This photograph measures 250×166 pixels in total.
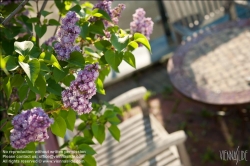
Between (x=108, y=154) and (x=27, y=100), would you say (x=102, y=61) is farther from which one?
(x=108, y=154)

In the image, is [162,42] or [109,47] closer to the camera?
[109,47]

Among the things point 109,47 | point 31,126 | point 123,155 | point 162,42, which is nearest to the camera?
point 31,126

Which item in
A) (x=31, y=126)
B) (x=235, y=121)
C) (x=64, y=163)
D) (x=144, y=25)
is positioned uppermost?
(x=144, y=25)

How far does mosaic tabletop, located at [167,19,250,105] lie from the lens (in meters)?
2.37

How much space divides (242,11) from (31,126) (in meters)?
3.80

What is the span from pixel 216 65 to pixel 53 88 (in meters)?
→ 1.67

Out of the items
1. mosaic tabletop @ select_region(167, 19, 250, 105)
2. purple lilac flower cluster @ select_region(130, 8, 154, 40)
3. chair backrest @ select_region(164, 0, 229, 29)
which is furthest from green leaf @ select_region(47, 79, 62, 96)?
chair backrest @ select_region(164, 0, 229, 29)

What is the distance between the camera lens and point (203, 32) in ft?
10.2

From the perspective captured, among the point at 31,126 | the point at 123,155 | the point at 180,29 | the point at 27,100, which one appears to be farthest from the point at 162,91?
the point at 31,126

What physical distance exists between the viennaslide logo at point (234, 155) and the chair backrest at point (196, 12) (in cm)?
143

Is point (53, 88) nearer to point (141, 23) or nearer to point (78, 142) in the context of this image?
point (78, 142)

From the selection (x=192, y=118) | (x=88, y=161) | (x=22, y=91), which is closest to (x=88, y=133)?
(x=88, y=161)

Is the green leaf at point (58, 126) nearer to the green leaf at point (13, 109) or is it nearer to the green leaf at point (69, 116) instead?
the green leaf at point (69, 116)

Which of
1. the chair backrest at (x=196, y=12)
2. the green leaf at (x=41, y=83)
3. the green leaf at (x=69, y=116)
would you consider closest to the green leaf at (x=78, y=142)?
the green leaf at (x=69, y=116)
